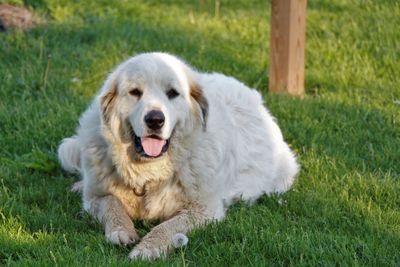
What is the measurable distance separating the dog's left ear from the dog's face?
4 cm

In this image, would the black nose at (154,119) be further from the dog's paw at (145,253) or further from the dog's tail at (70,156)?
the dog's tail at (70,156)

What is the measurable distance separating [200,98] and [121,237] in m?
1.02

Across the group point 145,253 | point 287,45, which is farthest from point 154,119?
point 287,45

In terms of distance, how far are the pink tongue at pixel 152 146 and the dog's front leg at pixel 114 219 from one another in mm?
384

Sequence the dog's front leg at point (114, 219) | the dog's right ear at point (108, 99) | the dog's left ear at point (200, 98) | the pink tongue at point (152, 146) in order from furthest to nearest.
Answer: the dog's left ear at point (200, 98) → the dog's right ear at point (108, 99) → the pink tongue at point (152, 146) → the dog's front leg at point (114, 219)

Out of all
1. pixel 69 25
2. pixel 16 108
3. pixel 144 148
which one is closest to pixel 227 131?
pixel 144 148

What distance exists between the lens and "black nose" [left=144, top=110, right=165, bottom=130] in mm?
4086

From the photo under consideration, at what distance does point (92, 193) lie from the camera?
4555 millimetres

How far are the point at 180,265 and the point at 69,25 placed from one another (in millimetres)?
5397

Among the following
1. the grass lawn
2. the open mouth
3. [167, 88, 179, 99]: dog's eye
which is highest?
[167, 88, 179, 99]: dog's eye

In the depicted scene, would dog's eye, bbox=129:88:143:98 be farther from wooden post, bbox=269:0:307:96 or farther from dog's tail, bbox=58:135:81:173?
wooden post, bbox=269:0:307:96

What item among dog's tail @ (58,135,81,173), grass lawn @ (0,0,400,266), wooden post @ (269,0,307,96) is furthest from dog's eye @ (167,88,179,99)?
wooden post @ (269,0,307,96)

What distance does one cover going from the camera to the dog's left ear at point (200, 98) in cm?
452

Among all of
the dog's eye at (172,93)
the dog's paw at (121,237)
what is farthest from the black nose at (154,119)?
the dog's paw at (121,237)
